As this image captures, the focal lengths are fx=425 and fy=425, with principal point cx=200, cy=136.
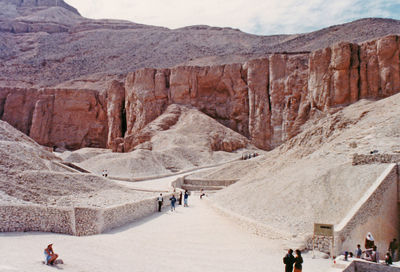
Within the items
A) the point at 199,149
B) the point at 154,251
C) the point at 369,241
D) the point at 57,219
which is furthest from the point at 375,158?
the point at 199,149

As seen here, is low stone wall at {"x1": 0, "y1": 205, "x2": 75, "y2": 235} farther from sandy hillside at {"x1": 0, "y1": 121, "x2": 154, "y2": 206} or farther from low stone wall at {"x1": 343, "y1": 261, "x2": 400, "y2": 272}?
low stone wall at {"x1": 343, "y1": 261, "x2": 400, "y2": 272}

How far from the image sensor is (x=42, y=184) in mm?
19125

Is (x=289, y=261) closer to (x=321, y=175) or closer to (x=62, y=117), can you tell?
(x=321, y=175)

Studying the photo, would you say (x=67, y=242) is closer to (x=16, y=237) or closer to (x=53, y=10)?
(x=16, y=237)

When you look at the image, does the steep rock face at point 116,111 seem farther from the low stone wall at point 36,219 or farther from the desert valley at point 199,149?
the low stone wall at point 36,219

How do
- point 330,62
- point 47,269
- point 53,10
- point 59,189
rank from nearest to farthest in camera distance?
point 47,269
point 59,189
point 330,62
point 53,10

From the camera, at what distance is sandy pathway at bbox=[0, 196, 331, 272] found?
32.5 feet

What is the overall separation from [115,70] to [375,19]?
55.2 metres

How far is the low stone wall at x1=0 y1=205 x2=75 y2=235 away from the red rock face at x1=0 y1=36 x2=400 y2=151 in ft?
111

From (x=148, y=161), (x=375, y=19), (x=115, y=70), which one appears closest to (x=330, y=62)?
(x=148, y=161)

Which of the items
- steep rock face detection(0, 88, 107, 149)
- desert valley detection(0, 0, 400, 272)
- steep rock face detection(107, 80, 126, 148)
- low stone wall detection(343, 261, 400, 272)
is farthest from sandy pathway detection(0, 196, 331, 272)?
steep rock face detection(0, 88, 107, 149)

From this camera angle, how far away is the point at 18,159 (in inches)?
797

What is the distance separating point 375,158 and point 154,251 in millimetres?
10628

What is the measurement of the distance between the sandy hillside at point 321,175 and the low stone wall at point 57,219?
601cm
